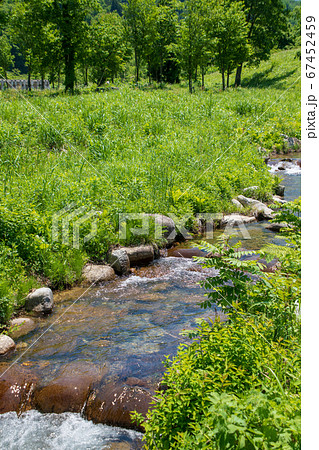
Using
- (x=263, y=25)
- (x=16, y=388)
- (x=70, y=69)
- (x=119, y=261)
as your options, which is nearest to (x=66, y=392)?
(x=16, y=388)

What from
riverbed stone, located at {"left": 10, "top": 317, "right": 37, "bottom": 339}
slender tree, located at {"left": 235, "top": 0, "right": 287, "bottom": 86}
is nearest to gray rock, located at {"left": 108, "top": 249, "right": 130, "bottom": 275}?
riverbed stone, located at {"left": 10, "top": 317, "right": 37, "bottom": 339}

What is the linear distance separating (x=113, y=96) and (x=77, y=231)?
44.5 ft

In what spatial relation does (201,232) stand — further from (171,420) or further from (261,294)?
(171,420)

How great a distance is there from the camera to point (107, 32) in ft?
113

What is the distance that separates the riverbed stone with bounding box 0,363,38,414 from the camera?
173 inches

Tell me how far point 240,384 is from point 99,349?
3.02 m

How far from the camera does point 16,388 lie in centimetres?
457

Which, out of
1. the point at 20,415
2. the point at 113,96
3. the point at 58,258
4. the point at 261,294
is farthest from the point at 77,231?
the point at 113,96

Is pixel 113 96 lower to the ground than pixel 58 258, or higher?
higher

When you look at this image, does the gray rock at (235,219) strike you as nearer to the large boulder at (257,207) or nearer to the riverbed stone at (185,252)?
the large boulder at (257,207)

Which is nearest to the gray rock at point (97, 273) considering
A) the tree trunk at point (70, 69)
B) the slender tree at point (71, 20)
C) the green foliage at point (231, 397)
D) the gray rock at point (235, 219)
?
the gray rock at point (235, 219)

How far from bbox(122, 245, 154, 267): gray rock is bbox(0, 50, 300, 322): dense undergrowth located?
33 centimetres

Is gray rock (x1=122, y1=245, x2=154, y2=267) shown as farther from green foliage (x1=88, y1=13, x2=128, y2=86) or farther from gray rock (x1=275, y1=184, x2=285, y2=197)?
green foliage (x1=88, y1=13, x2=128, y2=86)
